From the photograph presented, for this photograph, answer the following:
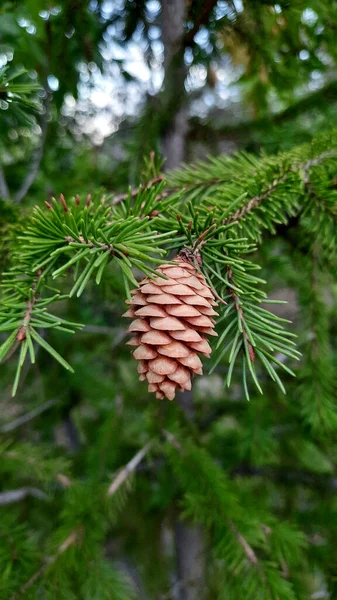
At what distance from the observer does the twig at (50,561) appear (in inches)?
31.5

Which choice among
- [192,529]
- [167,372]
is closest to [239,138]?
[167,372]

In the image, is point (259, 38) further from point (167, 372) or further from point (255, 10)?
point (167, 372)

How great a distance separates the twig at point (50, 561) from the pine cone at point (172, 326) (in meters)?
0.62

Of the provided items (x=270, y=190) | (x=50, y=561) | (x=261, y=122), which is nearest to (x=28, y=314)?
(x=270, y=190)

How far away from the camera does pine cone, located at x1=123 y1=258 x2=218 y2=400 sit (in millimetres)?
474

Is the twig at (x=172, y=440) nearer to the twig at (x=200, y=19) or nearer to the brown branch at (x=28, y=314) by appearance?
the brown branch at (x=28, y=314)

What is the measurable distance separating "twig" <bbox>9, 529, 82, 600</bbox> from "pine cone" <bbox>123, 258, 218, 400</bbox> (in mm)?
Result: 621

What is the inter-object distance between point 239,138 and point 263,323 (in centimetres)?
126

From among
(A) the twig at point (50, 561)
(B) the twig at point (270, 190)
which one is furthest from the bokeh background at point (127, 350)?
(B) the twig at point (270, 190)

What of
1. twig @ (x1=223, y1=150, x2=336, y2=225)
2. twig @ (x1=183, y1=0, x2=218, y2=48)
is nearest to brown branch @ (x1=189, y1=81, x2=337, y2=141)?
twig @ (x1=183, y1=0, x2=218, y2=48)

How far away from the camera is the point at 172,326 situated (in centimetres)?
47

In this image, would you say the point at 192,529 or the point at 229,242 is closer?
the point at 229,242

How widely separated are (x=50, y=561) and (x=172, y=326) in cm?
70

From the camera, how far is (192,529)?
5.74ft
